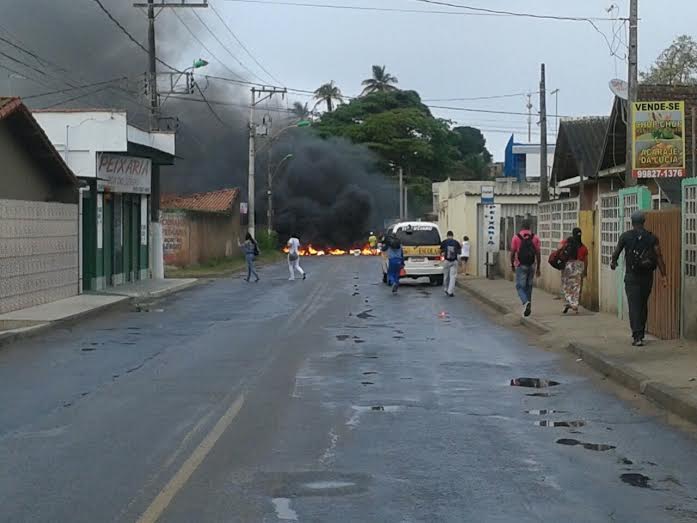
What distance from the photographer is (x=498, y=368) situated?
44.7 ft

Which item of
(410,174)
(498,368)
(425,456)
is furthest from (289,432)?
(410,174)

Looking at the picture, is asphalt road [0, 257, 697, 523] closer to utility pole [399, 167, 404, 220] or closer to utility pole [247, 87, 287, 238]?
utility pole [247, 87, 287, 238]

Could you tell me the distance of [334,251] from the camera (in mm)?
77562

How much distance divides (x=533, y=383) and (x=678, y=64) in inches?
1437

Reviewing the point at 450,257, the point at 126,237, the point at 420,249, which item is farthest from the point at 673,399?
the point at 126,237

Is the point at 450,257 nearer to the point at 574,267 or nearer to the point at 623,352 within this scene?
the point at 574,267

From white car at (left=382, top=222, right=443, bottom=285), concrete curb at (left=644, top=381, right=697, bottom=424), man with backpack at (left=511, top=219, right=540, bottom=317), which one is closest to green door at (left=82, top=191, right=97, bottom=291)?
white car at (left=382, top=222, right=443, bottom=285)

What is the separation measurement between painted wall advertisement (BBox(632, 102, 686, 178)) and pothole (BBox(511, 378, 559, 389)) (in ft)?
19.8

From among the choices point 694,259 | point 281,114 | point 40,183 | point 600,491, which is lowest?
point 600,491

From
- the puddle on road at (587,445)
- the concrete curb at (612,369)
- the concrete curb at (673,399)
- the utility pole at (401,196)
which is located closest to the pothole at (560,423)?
the puddle on road at (587,445)

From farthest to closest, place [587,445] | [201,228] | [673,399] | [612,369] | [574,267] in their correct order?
[201,228] → [574,267] → [612,369] → [673,399] → [587,445]

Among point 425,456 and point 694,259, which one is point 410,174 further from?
point 425,456

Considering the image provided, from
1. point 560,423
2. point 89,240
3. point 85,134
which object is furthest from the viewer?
point 89,240

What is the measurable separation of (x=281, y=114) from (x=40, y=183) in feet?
160
